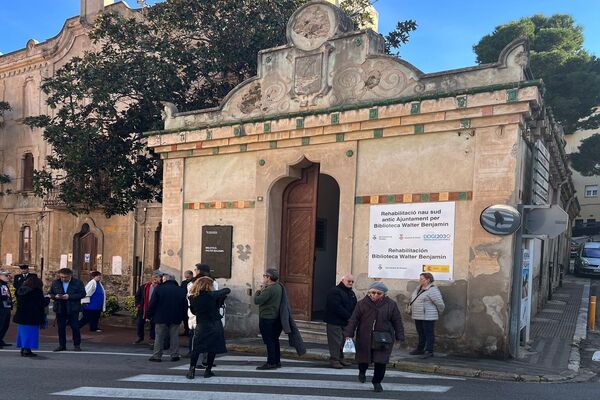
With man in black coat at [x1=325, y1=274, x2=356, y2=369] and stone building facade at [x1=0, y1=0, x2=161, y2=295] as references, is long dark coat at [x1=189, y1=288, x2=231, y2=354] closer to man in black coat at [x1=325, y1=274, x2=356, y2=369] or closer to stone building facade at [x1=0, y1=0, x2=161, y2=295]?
man in black coat at [x1=325, y1=274, x2=356, y2=369]

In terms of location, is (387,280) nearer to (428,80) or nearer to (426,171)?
(426,171)

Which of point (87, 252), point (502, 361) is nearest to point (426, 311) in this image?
point (502, 361)

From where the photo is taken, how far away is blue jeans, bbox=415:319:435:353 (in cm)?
989

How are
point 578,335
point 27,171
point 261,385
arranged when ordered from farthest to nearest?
point 27,171 → point 578,335 → point 261,385

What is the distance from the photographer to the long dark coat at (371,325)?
756cm

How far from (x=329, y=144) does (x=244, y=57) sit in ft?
21.1

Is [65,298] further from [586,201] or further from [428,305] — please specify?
[586,201]

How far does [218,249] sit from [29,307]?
4.46 m

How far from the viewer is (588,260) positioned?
30.0 metres

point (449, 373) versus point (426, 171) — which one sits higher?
point (426, 171)

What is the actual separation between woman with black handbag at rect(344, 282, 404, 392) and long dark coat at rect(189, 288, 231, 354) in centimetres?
200

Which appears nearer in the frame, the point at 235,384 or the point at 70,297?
the point at 235,384

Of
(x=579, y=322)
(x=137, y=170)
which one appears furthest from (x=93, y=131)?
(x=579, y=322)

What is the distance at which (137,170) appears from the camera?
1725 centimetres
